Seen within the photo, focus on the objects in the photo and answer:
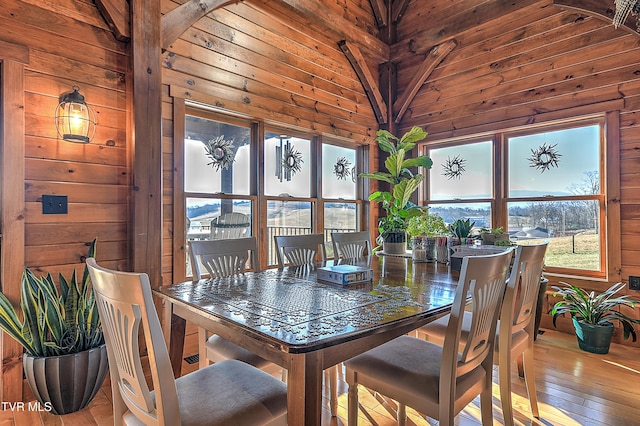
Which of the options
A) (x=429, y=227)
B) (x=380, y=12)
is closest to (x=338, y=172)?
(x=429, y=227)

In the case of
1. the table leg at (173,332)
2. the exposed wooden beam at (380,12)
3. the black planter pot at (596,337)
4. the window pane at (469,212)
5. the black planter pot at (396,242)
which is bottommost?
the black planter pot at (596,337)

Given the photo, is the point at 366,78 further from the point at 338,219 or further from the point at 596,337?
the point at 596,337

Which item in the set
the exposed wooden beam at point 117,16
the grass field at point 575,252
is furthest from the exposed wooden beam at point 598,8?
the exposed wooden beam at point 117,16

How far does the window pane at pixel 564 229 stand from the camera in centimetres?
339

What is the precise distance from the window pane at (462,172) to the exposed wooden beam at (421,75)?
737mm

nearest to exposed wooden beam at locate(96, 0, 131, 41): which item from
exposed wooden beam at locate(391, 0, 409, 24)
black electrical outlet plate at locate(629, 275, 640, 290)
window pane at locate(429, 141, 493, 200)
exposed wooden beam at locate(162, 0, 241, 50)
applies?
exposed wooden beam at locate(162, 0, 241, 50)

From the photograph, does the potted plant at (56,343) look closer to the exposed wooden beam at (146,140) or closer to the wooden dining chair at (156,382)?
the exposed wooden beam at (146,140)

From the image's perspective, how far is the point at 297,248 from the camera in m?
2.50

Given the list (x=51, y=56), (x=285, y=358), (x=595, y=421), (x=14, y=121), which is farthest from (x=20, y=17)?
(x=595, y=421)

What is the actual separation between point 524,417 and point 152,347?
7.00 ft

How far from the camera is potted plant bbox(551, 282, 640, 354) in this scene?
285 cm

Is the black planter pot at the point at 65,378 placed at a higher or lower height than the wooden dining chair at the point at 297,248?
lower

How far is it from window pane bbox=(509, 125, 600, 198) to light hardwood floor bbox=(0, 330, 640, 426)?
1696 millimetres

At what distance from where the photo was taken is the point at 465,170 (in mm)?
4289
